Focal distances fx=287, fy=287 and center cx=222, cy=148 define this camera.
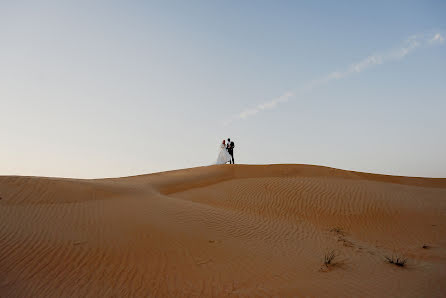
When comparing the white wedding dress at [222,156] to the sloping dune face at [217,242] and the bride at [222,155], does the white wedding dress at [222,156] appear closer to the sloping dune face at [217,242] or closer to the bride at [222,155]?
the bride at [222,155]

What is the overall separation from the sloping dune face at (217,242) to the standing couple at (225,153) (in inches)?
347

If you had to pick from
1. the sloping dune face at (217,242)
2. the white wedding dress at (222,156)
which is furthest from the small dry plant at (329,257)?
the white wedding dress at (222,156)

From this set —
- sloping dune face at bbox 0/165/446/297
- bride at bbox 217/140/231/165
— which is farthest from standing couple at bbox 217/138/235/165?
sloping dune face at bbox 0/165/446/297

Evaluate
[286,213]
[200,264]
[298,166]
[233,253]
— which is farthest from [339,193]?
[200,264]

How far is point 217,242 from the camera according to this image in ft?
23.8

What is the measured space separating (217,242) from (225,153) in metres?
14.7

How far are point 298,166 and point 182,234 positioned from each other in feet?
41.1

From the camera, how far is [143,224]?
768 centimetres

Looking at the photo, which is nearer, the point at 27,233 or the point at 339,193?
the point at 27,233

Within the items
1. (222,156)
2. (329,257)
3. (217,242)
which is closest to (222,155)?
(222,156)

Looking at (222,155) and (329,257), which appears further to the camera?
(222,155)

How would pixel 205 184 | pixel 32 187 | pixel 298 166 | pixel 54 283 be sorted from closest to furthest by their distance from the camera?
pixel 54 283, pixel 32 187, pixel 205 184, pixel 298 166

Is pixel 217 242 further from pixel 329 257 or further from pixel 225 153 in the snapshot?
pixel 225 153

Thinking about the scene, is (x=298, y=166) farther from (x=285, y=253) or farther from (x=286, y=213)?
(x=285, y=253)
